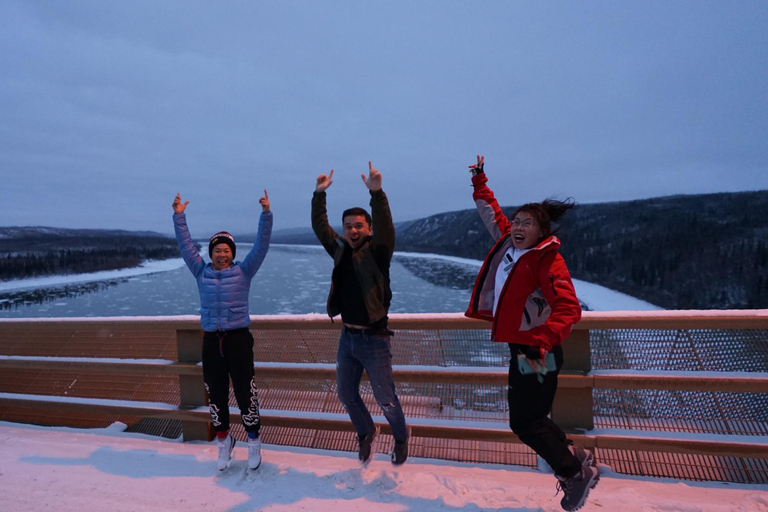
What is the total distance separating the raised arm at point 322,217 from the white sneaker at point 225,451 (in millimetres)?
1569

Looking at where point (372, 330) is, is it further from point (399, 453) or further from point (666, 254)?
point (666, 254)

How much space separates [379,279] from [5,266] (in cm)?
7074

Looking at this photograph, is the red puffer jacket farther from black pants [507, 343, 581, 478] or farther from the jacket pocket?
the jacket pocket

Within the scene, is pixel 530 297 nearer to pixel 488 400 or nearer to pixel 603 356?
pixel 603 356

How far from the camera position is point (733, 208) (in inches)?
3012

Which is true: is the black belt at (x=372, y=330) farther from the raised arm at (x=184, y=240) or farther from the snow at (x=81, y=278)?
the snow at (x=81, y=278)

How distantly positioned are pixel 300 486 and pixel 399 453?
2.30ft

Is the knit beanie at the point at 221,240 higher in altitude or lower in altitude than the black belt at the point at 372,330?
higher

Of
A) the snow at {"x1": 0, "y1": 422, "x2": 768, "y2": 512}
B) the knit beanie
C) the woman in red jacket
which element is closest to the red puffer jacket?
the woman in red jacket

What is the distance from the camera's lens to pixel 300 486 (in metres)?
2.98

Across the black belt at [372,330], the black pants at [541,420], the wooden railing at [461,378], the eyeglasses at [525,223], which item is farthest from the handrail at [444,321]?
the eyeglasses at [525,223]

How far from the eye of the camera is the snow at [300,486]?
2.69m

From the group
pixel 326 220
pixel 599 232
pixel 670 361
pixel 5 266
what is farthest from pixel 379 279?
pixel 599 232

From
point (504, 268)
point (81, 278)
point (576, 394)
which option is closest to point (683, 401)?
point (576, 394)
